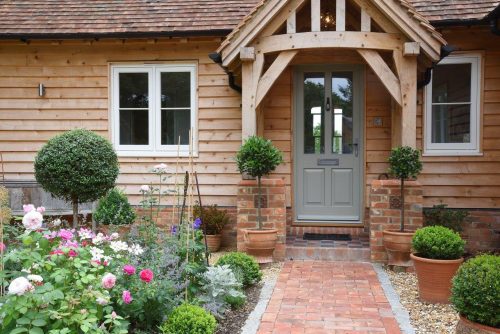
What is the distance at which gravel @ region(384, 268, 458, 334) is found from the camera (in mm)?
4379

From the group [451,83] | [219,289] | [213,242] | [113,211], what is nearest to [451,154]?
[451,83]

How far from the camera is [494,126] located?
311 inches

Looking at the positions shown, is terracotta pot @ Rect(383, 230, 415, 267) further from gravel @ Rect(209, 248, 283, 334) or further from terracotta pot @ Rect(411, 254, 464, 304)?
gravel @ Rect(209, 248, 283, 334)

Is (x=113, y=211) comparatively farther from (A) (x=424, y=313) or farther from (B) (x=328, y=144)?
(A) (x=424, y=313)

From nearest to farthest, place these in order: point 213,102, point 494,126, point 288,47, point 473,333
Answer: point 473,333, point 288,47, point 494,126, point 213,102

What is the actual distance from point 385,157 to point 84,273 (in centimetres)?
594

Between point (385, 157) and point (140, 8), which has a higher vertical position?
point (140, 8)

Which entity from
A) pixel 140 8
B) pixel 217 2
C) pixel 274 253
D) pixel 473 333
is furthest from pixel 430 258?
pixel 140 8

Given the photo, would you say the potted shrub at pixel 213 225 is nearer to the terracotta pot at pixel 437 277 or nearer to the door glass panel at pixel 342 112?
the door glass panel at pixel 342 112

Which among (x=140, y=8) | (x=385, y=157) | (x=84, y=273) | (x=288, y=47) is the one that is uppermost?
(x=140, y=8)

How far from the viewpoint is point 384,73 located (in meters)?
6.66

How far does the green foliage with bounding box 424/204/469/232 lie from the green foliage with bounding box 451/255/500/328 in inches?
155

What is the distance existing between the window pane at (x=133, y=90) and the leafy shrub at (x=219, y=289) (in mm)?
4827

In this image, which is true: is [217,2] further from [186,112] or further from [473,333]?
[473,333]
